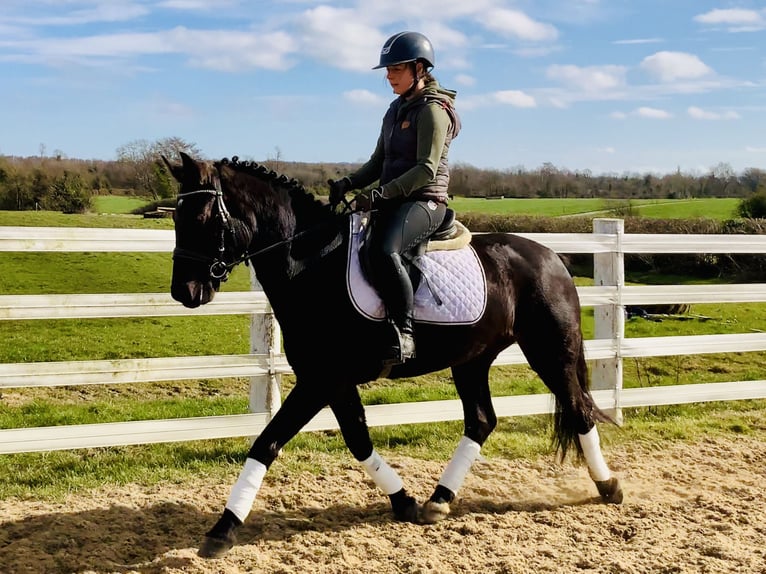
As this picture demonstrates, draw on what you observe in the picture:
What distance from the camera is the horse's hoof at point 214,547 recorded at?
390cm

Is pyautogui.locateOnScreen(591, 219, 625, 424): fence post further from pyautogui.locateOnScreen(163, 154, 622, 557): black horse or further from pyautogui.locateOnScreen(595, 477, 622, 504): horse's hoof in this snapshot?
pyautogui.locateOnScreen(595, 477, 622, 504): horse's hoof

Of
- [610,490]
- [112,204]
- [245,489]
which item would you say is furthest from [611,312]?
[112,204]

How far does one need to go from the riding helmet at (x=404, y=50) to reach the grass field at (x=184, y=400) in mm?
3069

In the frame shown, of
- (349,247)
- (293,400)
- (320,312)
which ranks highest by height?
(349,247)

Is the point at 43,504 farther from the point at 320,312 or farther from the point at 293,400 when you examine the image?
the point at 320,312

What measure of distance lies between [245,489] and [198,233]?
4.63 feet

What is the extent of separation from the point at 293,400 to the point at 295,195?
1.14 meters

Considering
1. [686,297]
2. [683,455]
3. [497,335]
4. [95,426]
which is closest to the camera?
[497,335]

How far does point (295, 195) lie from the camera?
418cm

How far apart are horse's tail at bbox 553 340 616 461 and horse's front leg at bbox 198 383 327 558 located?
5.80 ft

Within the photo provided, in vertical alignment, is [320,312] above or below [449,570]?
above

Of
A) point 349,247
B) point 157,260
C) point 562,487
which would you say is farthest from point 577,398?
point 157,260

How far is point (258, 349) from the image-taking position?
18.8 feet

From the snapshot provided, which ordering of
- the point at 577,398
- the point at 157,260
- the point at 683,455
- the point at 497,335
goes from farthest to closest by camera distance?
the point at 157,260
the point at 683,455
the point at 577,398
the point at 497,335
